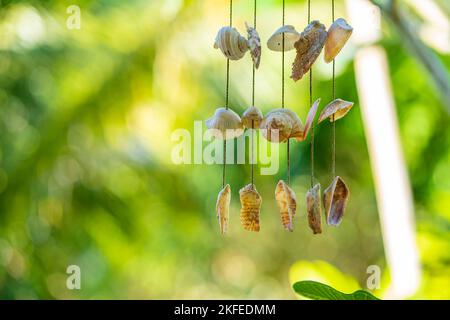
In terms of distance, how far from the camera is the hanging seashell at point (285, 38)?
734 mm

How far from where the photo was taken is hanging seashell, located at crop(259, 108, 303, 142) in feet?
2.38

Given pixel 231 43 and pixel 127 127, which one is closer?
pixel 231 43

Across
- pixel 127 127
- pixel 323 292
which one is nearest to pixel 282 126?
pixel 323 292

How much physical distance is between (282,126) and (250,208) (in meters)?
0.08

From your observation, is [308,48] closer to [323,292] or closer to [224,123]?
[224,123]

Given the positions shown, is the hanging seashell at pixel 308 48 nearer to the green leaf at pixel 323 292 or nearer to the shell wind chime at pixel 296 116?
the shell wind chime at pixel 296 116

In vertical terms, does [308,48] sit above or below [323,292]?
above

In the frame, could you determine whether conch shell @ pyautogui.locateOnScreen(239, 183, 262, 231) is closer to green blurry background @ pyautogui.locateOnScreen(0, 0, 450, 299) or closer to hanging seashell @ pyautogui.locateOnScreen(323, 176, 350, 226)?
hanging seashell @ pyautogui.locateOnScreen(323, 176, 350, 226)

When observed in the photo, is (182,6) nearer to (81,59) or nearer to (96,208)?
(81,59)

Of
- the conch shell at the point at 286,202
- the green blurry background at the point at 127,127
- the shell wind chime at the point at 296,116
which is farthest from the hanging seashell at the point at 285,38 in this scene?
the green blurry background at the point at 127,127

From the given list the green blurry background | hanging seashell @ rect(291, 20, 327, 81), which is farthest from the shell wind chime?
the green blurry background

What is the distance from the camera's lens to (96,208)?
324 centimetres

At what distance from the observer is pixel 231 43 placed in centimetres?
73

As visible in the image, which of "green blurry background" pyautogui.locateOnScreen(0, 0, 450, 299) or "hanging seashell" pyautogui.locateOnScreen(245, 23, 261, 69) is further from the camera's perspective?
"green blurry background" pyautogui.locateOnScreen(0, 0, 450, 299)
